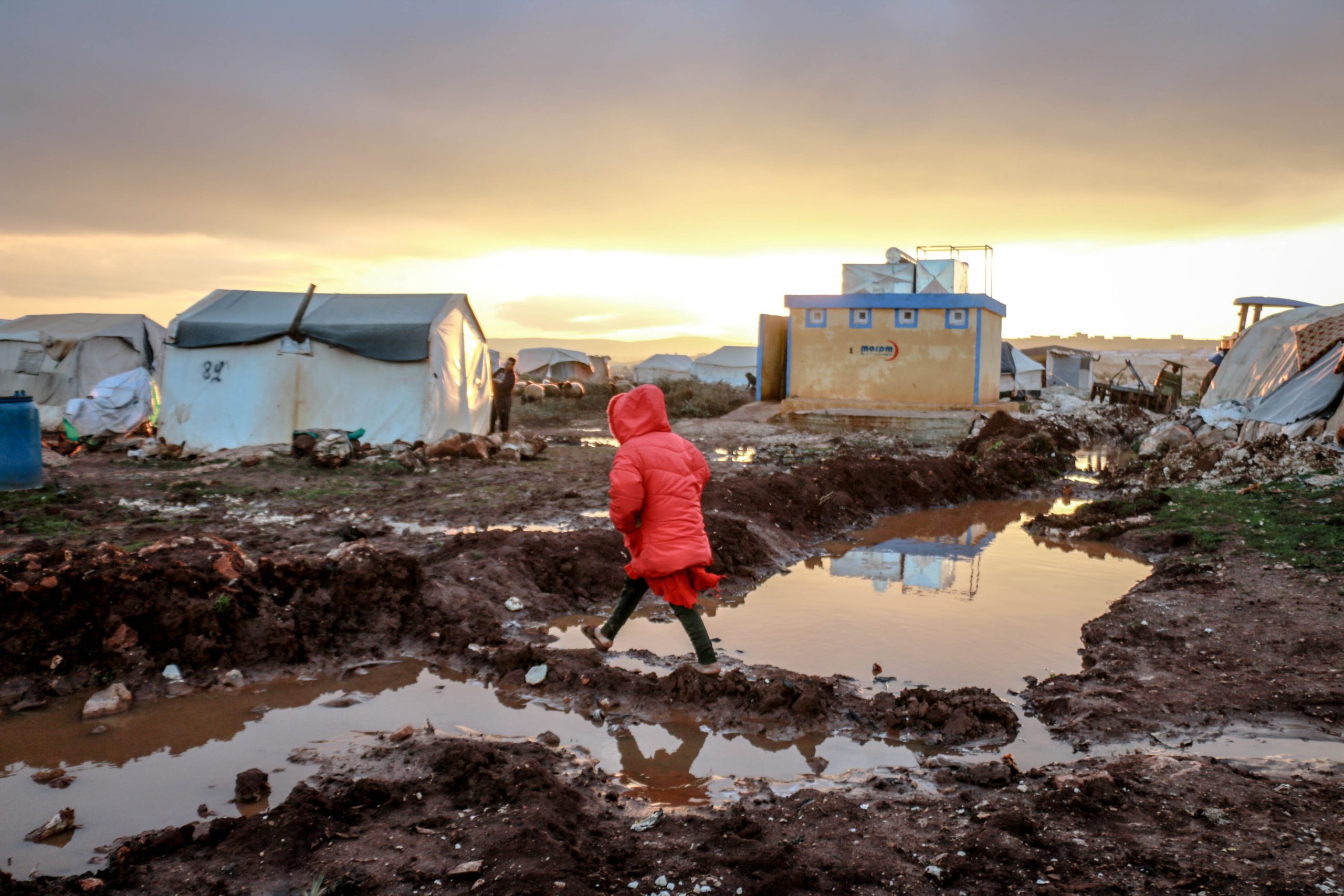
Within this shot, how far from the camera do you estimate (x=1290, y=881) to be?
278 cm

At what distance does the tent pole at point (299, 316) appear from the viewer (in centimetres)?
1545

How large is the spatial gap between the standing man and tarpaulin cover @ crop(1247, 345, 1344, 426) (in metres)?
14.0

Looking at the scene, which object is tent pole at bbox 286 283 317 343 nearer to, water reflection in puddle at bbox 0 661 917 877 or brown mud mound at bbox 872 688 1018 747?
water reflection in puddle at bbox 0 661 917 877

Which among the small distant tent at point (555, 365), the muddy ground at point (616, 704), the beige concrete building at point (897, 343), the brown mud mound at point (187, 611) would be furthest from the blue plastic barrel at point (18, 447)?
the small distant tent at point (555, 365)

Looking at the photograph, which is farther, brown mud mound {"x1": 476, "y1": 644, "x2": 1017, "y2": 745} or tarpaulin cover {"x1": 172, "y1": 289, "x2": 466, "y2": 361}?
tarpaulin cover {"x1": 172, "y1": 289, "x2": 466, "y2": 361}

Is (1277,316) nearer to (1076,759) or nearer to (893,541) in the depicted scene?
(893,541)

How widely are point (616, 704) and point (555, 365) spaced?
36278 millimetres

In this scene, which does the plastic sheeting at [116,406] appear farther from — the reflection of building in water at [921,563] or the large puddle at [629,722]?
the reflection of building in water at [921,563]

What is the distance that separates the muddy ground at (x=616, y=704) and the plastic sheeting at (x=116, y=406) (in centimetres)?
857

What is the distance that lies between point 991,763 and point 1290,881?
1.16 metres

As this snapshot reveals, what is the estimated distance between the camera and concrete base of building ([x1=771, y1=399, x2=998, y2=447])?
20781 mm

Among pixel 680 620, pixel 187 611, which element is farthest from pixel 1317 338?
pixel 187 611

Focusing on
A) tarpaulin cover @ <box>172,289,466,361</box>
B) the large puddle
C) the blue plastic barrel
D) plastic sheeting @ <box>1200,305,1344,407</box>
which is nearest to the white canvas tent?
tarpaulin cover @ <box>172,289,466,361</box>

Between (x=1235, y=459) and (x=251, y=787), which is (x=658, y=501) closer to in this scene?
(x=251, y=787)
